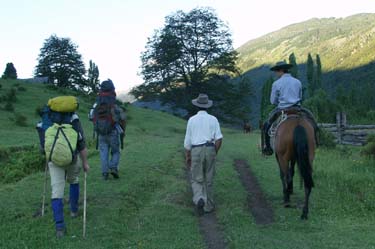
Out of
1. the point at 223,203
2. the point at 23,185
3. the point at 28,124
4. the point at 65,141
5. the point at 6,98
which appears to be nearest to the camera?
the point at 65,141

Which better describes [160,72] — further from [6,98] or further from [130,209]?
[130,209]

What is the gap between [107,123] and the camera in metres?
12.5

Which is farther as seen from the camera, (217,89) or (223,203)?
(217,89)

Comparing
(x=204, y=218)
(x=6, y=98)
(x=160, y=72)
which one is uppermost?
(x=160, y=72)

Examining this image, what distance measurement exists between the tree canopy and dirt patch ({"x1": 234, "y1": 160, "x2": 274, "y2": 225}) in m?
40.2

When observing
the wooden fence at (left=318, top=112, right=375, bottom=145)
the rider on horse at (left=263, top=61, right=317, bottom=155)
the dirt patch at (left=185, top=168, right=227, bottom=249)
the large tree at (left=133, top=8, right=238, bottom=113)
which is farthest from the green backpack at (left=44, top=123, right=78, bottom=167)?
the large tree at (left=133, top=8, right=238, bottom=113)

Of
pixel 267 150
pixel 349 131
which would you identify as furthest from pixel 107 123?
pixel 349 131

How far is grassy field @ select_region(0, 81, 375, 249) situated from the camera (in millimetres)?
7797

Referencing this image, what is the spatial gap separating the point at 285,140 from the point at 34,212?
5.29m

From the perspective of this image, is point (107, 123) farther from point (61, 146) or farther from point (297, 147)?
point (297, 147)

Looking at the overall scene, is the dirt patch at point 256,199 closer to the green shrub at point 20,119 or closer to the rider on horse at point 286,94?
the rider on horse at point 286,94

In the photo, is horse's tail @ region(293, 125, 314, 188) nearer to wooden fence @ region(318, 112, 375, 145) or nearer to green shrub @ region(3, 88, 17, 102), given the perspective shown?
wooden fence @ region(318, 112, 375, 145)

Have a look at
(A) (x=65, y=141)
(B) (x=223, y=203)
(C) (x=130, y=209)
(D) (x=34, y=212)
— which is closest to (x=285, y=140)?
(B) (x=223, y=203)

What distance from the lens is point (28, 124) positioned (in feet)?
108
